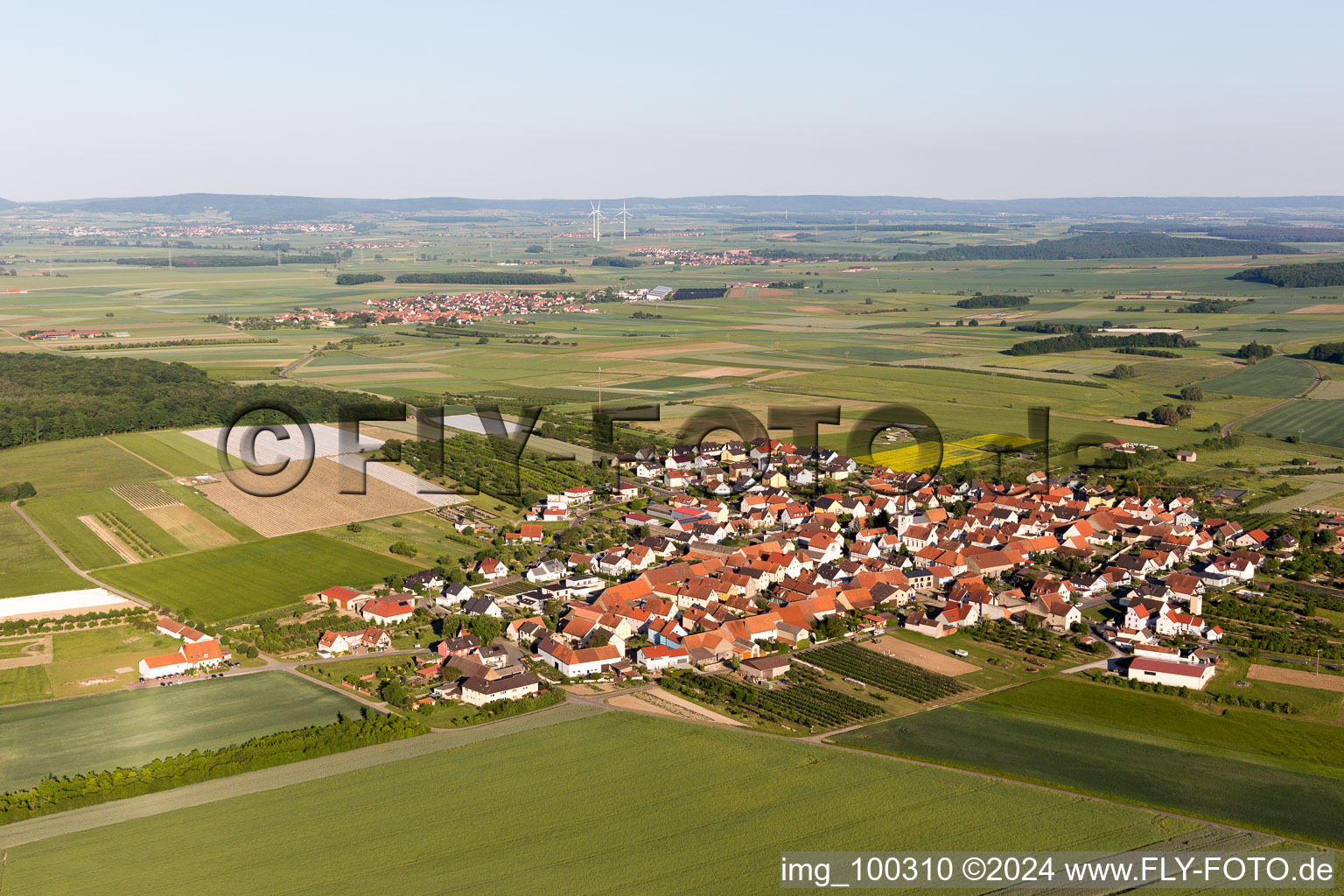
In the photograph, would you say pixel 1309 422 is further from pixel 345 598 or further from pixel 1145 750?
pixel 345 598

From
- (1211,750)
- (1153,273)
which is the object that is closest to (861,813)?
(1211,750)

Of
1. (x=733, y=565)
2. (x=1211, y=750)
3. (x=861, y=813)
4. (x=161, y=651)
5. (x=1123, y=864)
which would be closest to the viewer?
(x=1123, y=864)

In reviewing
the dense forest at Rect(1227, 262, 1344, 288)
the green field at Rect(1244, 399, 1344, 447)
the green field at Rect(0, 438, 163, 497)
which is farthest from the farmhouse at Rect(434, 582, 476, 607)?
the dense forest at Rect(1227, 262, 1344, 288)

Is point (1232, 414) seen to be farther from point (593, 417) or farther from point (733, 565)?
point (733, 565)

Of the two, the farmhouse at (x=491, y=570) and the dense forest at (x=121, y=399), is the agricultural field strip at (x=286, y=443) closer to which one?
the dense forest at (x=121, y=399)

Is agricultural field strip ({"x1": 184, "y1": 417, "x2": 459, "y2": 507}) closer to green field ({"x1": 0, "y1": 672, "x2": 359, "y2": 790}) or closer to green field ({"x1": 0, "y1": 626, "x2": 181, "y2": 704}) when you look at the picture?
green field ({"x1": 0, "y1": 626, "x2": 181, "y2": 704})
